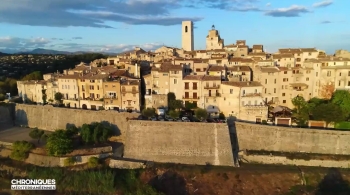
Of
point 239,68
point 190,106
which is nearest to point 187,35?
point 239,68

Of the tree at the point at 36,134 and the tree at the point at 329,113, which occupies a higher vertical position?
the tree at the point at 329,113

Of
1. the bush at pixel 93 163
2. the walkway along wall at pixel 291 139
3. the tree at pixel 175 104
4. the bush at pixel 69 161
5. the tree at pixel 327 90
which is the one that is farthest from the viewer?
the tree at pixel 327 90

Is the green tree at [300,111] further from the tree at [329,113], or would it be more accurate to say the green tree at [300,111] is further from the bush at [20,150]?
the bush at [20,150]

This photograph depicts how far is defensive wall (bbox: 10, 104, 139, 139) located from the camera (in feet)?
90.6

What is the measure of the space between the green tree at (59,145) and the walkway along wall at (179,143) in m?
4.37

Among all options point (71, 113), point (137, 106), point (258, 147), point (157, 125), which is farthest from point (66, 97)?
point (258, 147)

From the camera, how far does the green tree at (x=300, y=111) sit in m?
27.0

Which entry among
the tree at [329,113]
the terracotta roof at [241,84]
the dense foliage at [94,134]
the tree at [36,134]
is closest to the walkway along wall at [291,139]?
the tree at [329,113]

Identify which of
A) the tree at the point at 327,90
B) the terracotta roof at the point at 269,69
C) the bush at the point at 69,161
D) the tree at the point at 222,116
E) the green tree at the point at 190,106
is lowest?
the bush at the point at 69,161

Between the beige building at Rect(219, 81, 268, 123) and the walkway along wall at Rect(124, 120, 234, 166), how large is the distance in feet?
16.4

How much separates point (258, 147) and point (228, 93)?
6303 mm

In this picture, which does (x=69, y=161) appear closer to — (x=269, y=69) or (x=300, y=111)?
(x=300, y=111)

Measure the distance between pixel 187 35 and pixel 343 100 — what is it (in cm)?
3060

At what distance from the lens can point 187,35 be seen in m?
53.1
